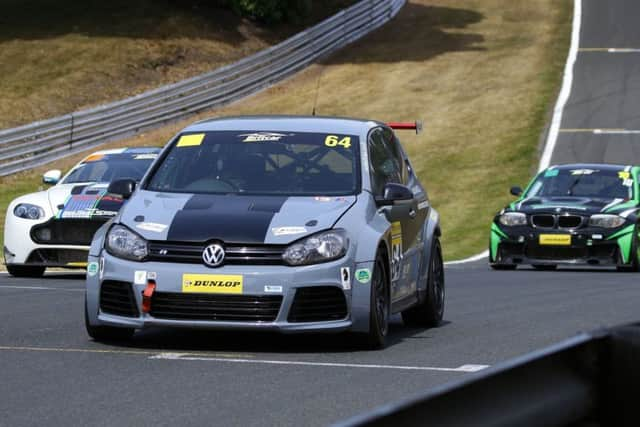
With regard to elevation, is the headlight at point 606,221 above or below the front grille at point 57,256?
below

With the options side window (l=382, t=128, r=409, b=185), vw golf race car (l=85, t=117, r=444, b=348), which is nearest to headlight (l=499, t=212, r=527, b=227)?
side window (l=382, t=128, r=409, b=185)

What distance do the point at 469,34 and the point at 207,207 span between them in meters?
40.4

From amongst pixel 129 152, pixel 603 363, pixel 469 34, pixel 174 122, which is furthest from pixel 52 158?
pixel 603 363

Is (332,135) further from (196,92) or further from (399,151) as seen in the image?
(196,92)

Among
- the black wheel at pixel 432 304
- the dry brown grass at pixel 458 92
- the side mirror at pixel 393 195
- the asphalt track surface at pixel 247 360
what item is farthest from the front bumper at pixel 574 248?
the side mirror at pixel 393 195

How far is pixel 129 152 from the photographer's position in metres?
18.3

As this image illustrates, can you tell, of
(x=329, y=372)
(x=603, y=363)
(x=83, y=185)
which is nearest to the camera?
(x=603, y=363)

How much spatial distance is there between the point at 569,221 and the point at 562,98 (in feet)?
65.5

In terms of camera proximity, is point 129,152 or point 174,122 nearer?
point 129,152

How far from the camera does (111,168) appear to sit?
17797mm

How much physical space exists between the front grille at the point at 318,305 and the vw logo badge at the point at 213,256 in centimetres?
50

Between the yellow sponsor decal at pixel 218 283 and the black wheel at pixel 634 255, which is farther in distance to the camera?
the black wheel at pixel 634 255

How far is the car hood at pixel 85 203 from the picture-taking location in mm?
16016

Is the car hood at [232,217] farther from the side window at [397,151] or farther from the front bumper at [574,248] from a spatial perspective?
the front bumper at [574,248]
